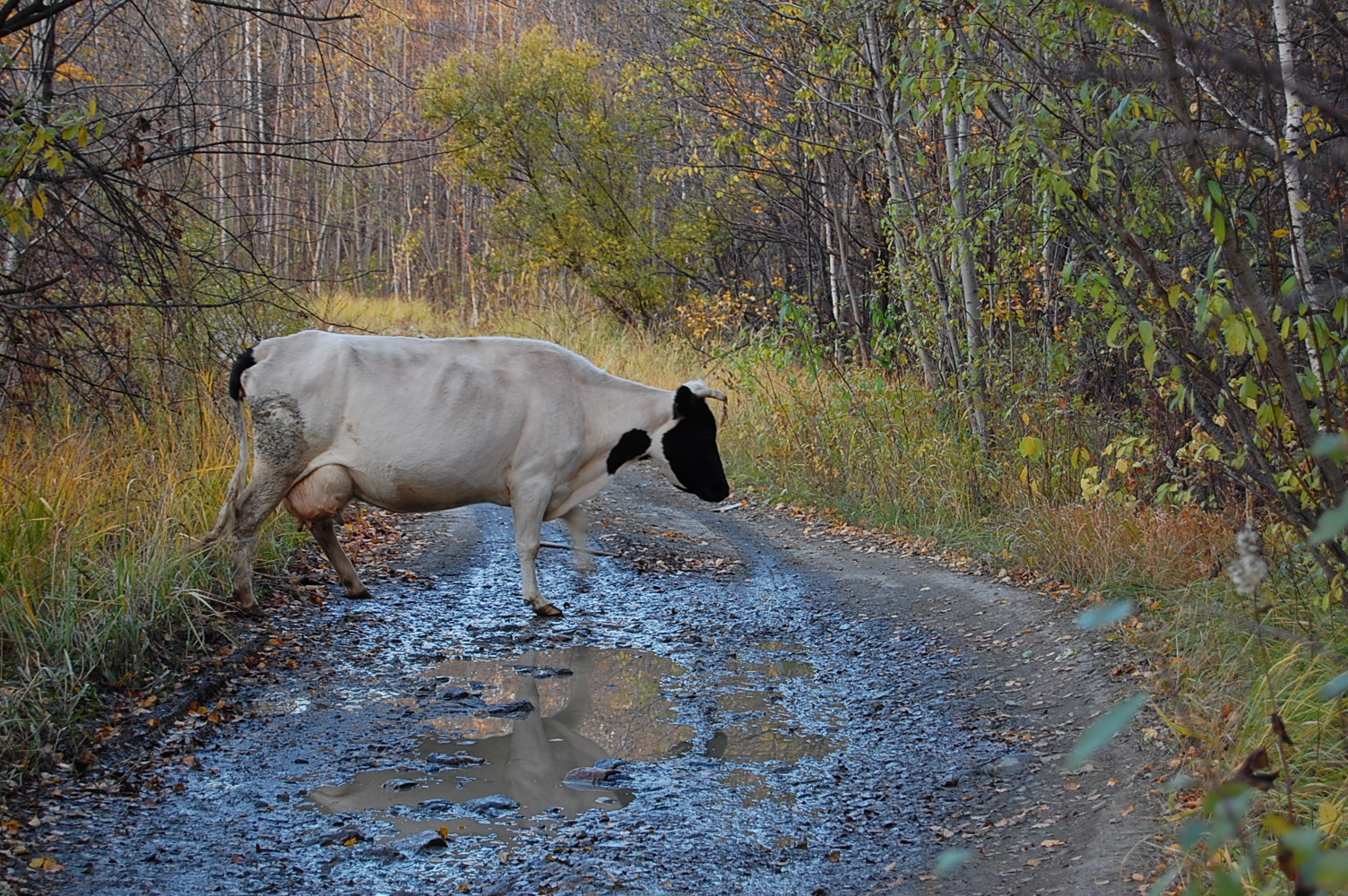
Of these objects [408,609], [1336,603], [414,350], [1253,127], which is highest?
[1253,127]

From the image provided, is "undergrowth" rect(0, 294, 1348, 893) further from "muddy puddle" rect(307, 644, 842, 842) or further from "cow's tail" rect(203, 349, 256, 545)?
"muddy puddle" rect(307, 644, 842, 842)

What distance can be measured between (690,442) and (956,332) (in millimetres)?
3460

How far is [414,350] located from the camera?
7.64 metres

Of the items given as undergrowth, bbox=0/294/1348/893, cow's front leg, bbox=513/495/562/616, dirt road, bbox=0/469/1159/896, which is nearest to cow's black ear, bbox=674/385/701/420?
cow's front leg, bbox=513/495/562/616

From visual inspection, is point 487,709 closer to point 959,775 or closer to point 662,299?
point 959,775

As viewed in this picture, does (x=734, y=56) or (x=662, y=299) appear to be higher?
(x=734, y=56)

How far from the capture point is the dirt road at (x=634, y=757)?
4.07m

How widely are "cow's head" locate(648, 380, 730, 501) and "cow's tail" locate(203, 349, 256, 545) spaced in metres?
2.64

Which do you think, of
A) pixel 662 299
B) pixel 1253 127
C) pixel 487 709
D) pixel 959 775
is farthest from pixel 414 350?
pixel 662 299

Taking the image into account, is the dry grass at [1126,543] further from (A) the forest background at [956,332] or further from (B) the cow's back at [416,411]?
(B) the cow's back at [416,411]

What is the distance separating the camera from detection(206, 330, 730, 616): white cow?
720cm

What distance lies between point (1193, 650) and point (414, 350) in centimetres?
480

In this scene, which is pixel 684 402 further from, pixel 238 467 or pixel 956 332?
pixel 956 332

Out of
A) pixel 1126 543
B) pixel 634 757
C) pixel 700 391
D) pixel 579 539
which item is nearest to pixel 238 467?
pixel 579 539
